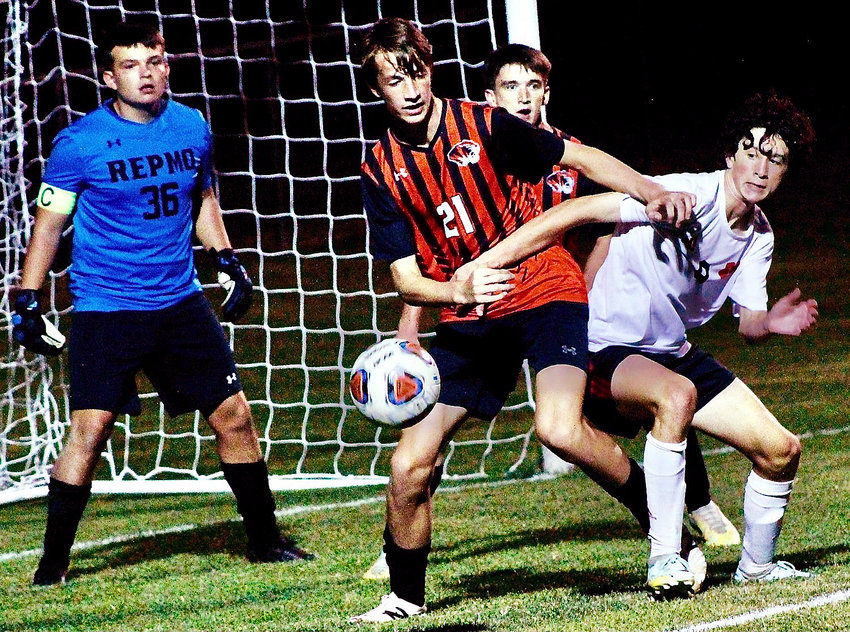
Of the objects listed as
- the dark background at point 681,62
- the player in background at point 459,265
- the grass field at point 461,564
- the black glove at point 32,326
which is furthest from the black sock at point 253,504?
the dark background at point 681,62

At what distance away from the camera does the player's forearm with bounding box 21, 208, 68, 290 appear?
501 centimetres

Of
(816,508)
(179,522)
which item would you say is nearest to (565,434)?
(816,508)

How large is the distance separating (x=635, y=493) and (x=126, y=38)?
7.89ft

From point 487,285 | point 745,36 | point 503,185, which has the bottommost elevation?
point 487,285

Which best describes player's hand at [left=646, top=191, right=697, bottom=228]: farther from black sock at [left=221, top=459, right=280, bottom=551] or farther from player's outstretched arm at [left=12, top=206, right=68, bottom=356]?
player's outstretched arm at [left=12, top=206, right=68, bottom=356]

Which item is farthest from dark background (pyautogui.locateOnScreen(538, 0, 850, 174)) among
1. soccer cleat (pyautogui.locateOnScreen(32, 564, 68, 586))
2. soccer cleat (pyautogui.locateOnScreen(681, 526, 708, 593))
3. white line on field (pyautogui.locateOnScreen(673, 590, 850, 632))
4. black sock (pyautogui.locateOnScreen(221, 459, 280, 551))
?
white line on field (pyautogui.locateOnScreen(673, 590, 850, 632))

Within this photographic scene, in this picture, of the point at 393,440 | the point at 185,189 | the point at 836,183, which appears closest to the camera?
the point at 185,189

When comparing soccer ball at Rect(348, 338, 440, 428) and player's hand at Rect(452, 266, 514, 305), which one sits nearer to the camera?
player's hand at Rect(452, 266, 514, 305)

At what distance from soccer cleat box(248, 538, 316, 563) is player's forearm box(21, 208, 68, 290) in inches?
50.3

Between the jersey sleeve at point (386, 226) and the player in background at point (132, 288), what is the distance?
113cm

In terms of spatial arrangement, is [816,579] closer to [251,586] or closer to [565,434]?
[565,434]

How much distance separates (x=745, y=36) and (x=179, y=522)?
2032cm

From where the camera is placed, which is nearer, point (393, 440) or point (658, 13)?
point (393, 440)

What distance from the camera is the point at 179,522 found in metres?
6.10
